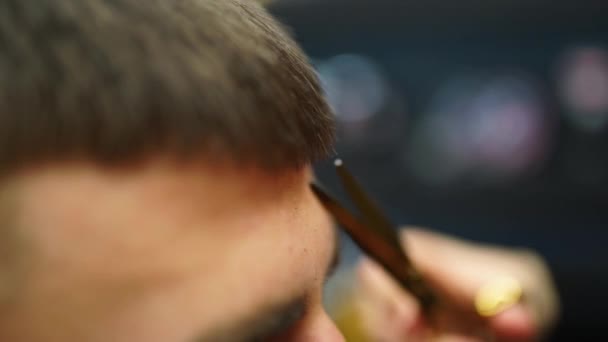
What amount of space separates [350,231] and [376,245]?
5 cm

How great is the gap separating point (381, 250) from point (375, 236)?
0.05 ft

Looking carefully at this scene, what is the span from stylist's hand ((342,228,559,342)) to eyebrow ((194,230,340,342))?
0.25 m

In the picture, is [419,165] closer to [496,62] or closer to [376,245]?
[496,62]

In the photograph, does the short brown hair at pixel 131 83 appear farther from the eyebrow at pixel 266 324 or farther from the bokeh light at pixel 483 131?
the bokeh light at pixel 483 131

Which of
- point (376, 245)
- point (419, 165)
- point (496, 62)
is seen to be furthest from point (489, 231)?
point (376, 245)

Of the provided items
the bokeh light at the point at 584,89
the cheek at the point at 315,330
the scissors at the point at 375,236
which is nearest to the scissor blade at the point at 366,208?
the scissors at the point at 375,236

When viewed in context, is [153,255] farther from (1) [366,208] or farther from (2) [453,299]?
(2) [453,299]

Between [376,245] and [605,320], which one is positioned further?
[605,320]

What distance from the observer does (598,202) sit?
113 centimetres

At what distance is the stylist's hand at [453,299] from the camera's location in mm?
557

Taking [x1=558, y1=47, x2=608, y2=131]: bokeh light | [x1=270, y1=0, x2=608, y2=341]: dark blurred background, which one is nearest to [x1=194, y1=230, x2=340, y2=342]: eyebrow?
[x1=270, y1=0, x2=608, y2=341]: dark blurred background

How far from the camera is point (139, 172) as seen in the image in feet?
0.79

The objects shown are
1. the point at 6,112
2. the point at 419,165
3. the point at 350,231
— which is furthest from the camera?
the point at 419,165

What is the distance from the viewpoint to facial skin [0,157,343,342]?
9.0 inches
